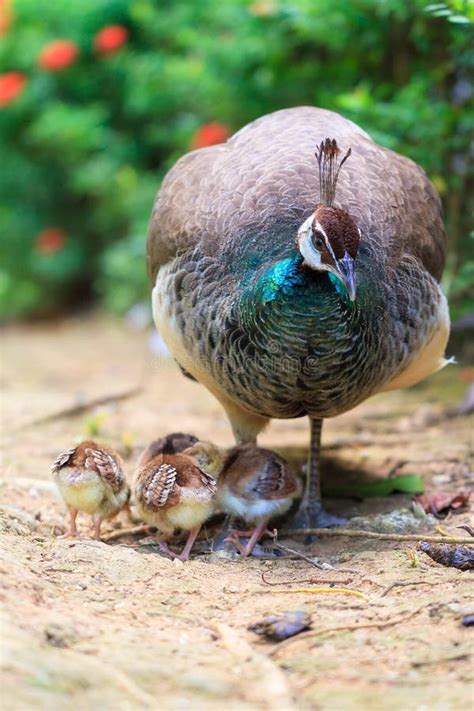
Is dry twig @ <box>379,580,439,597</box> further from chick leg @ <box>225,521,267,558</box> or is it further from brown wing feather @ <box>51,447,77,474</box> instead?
brown wing feather @ <box>51,447,77,474</box>

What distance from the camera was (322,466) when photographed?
16.8 ft

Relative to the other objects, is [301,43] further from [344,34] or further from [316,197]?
[316,197]

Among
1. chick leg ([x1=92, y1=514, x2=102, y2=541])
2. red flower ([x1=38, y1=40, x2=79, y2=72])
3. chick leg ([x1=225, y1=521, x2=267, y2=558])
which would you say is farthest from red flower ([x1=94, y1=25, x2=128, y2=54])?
chick leg ([x1=225, y1=521, x2=267, y2=558])

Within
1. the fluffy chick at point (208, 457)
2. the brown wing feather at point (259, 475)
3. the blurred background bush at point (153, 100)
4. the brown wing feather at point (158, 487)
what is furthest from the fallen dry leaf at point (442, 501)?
the blurred background bush at point (153, 100)

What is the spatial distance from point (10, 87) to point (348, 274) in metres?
6.64

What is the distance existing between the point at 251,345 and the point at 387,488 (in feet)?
4.18

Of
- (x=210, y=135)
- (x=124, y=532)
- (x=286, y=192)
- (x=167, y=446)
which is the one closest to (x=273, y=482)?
(x=167, y=446)

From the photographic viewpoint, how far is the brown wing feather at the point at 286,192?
13.0 feet

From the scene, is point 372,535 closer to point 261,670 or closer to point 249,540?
point 249,540

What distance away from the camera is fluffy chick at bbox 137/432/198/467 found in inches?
166

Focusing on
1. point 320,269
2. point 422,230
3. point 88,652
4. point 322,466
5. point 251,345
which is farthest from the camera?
point 322,466

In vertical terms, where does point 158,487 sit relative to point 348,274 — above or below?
below

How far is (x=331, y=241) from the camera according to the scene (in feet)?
11.1

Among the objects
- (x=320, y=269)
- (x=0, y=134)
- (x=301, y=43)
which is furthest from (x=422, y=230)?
(x=0, y=134)
